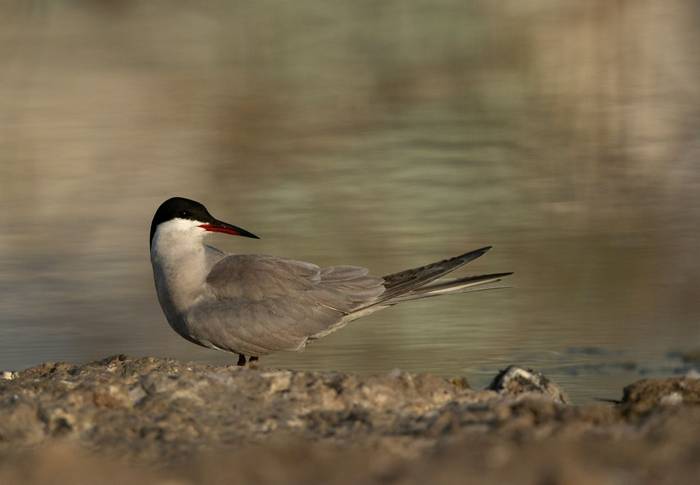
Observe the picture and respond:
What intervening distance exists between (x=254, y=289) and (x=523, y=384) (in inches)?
57.6

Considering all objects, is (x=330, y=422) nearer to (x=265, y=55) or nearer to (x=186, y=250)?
(x=186, y=250)

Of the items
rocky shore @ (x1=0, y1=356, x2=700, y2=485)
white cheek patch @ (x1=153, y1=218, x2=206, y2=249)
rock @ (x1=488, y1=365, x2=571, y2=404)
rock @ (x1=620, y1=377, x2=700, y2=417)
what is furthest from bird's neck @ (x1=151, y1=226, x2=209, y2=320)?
rock @ (x1=620, y1=377, x2=700, y2=417)

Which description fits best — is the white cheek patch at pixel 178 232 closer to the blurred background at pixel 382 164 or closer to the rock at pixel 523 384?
the blurred background at pixel 382 164

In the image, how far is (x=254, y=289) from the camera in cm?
653

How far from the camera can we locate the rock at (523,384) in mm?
5528

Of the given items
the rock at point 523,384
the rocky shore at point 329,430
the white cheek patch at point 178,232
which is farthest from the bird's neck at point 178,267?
the rock at point 523,384

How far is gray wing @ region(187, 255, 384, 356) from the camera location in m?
6.44

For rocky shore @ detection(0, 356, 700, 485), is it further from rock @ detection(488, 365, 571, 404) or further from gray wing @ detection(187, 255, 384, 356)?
gray wing @ detection(187, 255, 384, 356)

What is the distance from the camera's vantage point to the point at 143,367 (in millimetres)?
5785

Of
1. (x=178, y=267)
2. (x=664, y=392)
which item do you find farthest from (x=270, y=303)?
(x=664, y=392)

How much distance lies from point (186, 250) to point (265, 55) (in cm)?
1006

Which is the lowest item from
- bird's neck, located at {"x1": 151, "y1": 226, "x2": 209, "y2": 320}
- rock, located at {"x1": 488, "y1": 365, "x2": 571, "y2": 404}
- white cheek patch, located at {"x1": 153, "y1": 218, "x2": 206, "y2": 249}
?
rock, located at {"x1": 488, "y1": 365, "x2": 571, "y2": 404}

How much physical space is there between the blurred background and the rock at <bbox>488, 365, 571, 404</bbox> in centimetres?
46

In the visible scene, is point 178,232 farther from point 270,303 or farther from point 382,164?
point 382,164
